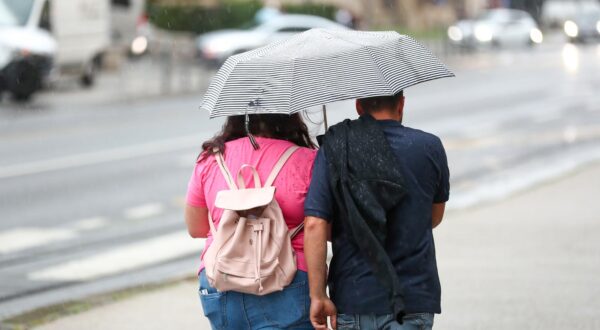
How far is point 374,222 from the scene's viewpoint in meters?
3.94

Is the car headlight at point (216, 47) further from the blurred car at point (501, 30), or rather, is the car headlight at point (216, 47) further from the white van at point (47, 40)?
the blurred car at point (501, 30)

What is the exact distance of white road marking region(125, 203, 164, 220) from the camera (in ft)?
39.1

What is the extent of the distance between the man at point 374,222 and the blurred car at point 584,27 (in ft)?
152

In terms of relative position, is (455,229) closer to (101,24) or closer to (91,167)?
(91,167)

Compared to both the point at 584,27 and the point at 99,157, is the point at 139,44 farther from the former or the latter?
the point at 584,27

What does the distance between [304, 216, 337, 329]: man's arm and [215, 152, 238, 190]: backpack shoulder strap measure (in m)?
0.29

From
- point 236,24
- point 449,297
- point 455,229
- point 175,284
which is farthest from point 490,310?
point 236,24

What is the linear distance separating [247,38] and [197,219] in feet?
91.7

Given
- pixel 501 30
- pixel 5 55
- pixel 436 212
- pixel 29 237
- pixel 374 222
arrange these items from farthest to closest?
pixel 501 30, pixel 5 55, pixel 29 237, pixel 436 212, pixel 374 222

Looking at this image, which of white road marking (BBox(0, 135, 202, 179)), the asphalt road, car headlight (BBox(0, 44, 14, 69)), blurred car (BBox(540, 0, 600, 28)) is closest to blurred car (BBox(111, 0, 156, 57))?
the asphalt road

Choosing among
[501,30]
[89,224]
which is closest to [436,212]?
[89,224]

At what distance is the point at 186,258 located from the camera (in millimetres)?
9633

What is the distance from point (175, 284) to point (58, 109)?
17.1 metres

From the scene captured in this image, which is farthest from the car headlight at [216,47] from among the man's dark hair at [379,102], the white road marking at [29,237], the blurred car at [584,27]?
the man's dark hair at [379,102]
